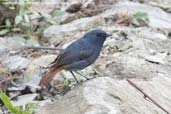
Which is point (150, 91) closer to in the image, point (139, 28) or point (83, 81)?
point (83, 81)

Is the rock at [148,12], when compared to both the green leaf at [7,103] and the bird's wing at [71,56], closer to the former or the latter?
the bird's wing at [71,56]

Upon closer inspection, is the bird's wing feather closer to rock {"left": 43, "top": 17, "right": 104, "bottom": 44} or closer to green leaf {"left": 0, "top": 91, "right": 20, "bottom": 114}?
green leaf {"left": 0, "top": 91, "right": 20, "bottom": 114}

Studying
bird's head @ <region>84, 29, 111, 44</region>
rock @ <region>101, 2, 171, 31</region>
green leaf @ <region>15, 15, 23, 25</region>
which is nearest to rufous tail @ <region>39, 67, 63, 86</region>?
bird's head @ <region>84, 29, 111, 44</region>

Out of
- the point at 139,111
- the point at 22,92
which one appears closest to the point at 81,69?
the point at 22,92

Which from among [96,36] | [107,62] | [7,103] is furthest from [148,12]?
[7,103]

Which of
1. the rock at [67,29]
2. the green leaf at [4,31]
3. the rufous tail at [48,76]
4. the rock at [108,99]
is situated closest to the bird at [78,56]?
the rufous tail at [48,76]

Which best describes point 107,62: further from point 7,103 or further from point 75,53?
point 7,103

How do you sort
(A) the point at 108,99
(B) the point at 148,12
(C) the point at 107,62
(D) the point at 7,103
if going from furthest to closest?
(B) the point at 148,12, (C) the point at 107,62, (A) the point at 108,99, (D) the point at 7,103
